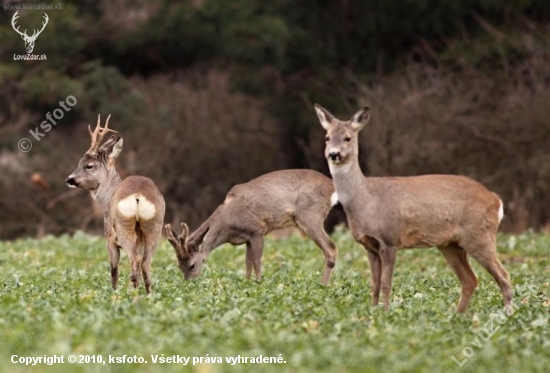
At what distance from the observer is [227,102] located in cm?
3334

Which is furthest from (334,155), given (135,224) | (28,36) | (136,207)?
(28,36)

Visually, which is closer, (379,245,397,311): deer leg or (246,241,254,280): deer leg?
(379,245,397,311): deer leg

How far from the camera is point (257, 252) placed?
13953 mm

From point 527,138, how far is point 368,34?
6781 millimetres

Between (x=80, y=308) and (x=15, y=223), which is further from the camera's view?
(x=15, y=223)

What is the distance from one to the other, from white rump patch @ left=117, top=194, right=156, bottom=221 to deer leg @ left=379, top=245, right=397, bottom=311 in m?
2.53

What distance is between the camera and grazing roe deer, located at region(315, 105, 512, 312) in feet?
34.9

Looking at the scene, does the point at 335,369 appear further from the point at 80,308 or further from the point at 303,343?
the point at 80,308

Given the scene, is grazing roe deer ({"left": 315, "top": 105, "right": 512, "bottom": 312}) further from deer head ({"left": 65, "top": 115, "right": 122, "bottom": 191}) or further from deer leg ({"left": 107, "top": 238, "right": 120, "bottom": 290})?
deer head ({"left": 65, "top": 115, "right": 122, "bottom": 191})

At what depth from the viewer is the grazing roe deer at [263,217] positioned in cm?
1405

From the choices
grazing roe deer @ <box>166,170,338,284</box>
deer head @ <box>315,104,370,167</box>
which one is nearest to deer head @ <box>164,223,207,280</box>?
grazing roe deer @ <box>166,170,338,284</box>

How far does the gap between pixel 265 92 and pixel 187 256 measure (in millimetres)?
17763

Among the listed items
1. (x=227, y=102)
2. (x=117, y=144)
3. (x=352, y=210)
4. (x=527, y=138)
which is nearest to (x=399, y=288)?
(x=352, y=210)

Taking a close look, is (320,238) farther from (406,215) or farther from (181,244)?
(406,215)
